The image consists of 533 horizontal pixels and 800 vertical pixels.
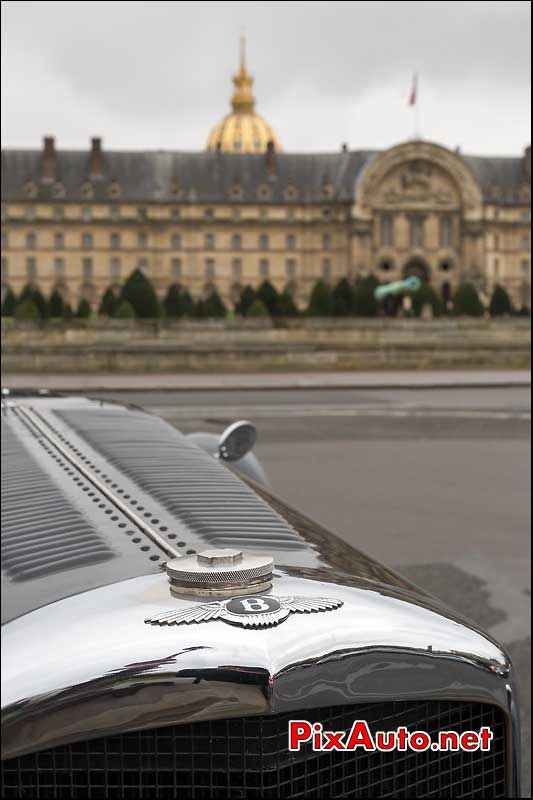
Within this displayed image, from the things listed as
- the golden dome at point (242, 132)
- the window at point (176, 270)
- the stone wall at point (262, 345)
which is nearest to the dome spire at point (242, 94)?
the golden dome at point (242, 132)

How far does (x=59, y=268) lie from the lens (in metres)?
90.9

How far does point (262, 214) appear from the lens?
92.8m

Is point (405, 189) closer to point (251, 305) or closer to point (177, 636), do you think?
point (251, 305)

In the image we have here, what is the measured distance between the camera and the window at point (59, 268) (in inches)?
3580

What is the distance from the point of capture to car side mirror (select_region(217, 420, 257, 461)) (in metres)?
4.41

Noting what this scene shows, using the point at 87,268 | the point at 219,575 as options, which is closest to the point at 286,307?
the point at 87,268

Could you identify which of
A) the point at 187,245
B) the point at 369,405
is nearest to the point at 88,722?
the point at 369,405

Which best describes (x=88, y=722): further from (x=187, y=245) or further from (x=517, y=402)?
(x=187, y=245)

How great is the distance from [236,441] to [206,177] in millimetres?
91200

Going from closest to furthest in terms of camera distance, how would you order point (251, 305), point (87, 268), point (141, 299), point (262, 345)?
1. point (262, 345)
2. point (141, 299)
3. point (251, 305)
4. point (87, 268)

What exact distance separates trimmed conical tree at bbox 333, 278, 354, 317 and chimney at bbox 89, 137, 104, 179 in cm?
4183

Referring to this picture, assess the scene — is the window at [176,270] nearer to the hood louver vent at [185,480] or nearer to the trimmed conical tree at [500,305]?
the trimmed conical tree at [500,305]

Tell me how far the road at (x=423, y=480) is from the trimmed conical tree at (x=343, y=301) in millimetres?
28547

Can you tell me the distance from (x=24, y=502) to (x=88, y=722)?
1.33m
